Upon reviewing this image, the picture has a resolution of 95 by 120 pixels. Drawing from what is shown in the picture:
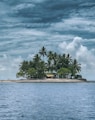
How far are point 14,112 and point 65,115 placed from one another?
959 cm

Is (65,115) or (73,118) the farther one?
(65,115)

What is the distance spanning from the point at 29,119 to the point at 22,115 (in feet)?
18.1

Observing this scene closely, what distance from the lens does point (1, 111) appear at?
65.7 m

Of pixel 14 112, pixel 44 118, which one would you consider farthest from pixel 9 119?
pixel 14 112

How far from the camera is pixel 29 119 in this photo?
54125 millimetres

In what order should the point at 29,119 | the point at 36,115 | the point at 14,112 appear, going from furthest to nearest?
the point at 14,112 → the point at 36,115 → the point at 29,119

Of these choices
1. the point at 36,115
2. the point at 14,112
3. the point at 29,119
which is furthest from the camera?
the point at 14,112

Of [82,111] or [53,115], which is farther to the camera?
[82,111]

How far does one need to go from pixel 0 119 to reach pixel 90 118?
43.7 ft

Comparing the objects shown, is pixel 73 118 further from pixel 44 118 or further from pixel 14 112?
pixel 14 112

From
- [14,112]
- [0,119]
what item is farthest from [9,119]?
[14,112]

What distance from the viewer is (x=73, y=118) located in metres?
55.9

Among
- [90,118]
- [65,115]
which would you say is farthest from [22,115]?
[90,118]

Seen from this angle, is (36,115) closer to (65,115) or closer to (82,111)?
(65,115)
